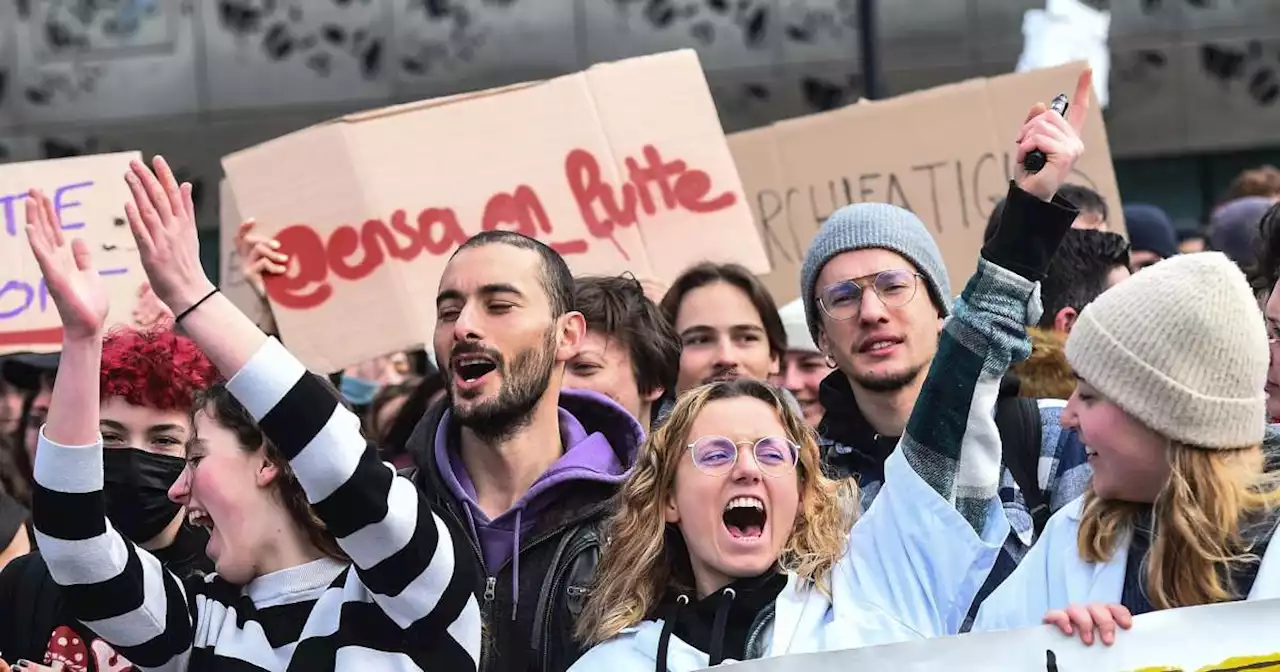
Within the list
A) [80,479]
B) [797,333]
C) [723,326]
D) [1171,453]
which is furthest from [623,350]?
[1171,453]

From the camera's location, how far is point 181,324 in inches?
121

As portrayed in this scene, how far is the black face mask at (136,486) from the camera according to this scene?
3.97 meters

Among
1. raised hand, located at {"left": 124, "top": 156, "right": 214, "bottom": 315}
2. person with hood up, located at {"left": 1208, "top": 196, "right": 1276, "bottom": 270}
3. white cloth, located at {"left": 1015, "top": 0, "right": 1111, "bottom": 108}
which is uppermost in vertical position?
raised hand, located at {"left": 124, "top": 156, "right": 214, "bottom": 315}

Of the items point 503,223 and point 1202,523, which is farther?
point 503,223

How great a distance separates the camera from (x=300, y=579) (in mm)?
3459

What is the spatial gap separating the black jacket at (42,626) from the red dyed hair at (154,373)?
0.35 metres

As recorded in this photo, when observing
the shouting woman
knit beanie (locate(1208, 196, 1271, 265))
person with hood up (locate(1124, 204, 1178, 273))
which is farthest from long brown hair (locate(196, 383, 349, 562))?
person with hood up (locate(1124, 204, 1178, 273))

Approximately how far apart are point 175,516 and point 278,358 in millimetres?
1200

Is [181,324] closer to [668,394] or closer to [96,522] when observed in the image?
[96,522]

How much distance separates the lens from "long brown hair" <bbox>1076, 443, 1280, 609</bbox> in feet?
9.91

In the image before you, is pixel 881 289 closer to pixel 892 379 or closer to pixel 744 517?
pixel 892 379

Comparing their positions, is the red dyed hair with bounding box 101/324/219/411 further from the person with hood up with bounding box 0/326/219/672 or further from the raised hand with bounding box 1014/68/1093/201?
the raised hand with bounding box 1014/68/1093/201

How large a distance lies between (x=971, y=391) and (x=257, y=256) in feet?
8.79

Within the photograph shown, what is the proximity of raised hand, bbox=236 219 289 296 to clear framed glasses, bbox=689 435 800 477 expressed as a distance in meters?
2.11
